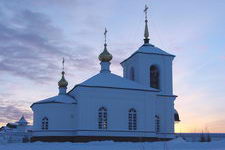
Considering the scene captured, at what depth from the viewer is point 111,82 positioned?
95.7 ft

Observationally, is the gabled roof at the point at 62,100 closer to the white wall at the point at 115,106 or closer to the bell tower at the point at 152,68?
the white wall at the point at 115,106

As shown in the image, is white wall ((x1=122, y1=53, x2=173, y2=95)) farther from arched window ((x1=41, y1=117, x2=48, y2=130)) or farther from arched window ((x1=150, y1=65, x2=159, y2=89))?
arched window ((x1=41, y1=117, x2=48, y2=130))

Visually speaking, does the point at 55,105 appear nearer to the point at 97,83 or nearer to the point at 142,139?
the point at 97,83

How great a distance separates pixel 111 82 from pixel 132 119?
3038mm

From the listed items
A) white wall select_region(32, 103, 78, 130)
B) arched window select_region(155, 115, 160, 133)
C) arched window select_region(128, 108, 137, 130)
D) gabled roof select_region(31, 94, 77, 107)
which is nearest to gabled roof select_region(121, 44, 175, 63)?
arched window select_region(155, 115, 160, 133)

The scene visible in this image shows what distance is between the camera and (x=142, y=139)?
28.2 metres

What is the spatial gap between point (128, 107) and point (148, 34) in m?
8.21

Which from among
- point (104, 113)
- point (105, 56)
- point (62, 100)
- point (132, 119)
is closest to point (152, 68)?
point (105, 56)

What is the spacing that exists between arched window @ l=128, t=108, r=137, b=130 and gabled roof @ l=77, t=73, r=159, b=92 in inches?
67.3

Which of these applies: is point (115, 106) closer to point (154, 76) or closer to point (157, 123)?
point (157, 123)

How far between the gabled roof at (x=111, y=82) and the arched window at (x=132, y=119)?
171 cm

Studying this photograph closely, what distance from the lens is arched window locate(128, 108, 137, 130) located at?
28781mm

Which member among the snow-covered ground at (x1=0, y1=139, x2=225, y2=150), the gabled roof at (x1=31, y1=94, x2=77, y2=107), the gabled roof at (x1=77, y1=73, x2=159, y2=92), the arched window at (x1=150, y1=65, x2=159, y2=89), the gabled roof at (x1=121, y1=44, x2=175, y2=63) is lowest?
the snow-covered ground at (x1=0, y1=139, x2=225, y2=150)

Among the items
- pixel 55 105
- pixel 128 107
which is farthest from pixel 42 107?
pixel 128 107
